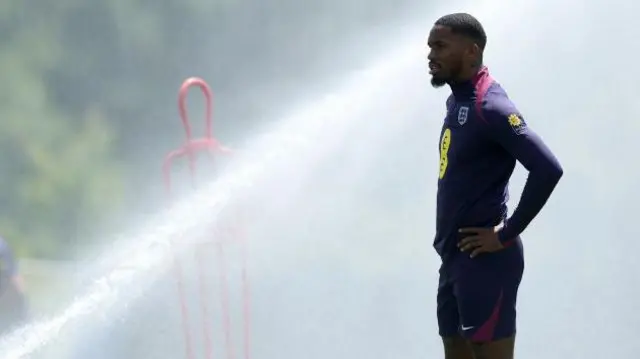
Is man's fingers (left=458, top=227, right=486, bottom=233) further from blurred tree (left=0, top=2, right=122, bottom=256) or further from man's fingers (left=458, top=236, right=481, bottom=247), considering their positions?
blurred tree (left=0, top=2, right=122, bottom=256)

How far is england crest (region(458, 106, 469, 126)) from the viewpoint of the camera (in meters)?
2.60

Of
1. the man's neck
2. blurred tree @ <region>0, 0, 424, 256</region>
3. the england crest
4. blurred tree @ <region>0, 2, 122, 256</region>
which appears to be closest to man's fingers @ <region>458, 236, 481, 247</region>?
the england crest

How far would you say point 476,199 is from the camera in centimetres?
263

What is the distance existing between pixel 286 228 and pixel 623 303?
6.18ft

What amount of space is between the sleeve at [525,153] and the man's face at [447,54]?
Result: 16cm

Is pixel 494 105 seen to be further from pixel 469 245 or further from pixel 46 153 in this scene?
pixel 46 153

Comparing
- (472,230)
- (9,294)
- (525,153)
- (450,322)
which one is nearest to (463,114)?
(525,153)

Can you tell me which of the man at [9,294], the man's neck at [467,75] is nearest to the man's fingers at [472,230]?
the man's neck at [467,75]

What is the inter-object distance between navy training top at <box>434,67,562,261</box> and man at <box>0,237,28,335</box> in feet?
10.9

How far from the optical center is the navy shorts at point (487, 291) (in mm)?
2604

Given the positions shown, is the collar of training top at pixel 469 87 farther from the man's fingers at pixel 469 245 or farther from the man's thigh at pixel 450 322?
the man's thigh at pixel 450 322

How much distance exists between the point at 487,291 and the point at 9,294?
3.60 metres

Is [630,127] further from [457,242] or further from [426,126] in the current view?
[457,242]

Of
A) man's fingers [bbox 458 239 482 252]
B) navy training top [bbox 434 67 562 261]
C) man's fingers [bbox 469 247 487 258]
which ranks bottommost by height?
man's fingers [bbox 469 247 487 258]
